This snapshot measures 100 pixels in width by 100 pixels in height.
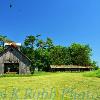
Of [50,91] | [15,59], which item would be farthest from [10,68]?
[50,91]

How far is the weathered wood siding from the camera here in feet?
164

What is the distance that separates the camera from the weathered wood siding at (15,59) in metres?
49.8

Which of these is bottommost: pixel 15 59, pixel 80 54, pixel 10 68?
pixel 10 68

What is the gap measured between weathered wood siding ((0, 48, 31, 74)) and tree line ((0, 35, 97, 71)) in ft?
57.0

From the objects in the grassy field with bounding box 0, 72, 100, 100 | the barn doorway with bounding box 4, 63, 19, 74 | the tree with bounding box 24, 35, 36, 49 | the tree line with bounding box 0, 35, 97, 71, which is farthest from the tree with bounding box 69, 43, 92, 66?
the grassy field with bounding box 0, 72, 100, 100

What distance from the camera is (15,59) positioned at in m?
50.1

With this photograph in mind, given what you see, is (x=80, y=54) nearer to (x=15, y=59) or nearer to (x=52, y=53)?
(x=52, y=53)

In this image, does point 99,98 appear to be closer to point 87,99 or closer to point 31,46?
point 87,99

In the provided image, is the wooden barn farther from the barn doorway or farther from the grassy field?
the grassy field

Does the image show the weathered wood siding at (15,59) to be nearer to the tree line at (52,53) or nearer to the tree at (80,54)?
the tree line at (52,53)

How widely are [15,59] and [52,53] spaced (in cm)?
4866

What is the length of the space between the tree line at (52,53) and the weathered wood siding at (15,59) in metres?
17.4

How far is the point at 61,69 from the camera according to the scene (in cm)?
9025

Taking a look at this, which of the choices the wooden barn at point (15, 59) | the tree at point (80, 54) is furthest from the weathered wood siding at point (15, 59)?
the tree at point (80, 54)
